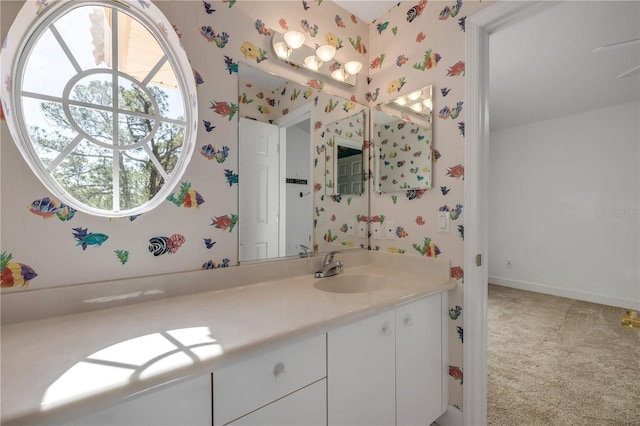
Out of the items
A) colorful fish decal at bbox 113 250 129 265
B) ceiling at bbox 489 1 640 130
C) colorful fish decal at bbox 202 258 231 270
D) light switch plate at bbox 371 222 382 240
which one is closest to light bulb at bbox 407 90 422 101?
ceiling at bbox 489 1 640 130

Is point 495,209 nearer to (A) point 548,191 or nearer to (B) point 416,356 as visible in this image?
(A) point 548,191

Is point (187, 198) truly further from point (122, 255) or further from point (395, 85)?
point (395, 85)

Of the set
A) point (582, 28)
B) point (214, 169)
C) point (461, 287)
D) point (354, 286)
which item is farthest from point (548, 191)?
point (214, 169)

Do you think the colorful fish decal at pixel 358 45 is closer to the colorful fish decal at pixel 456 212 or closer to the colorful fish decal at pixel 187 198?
the colorful fish decal at pixel 456 212

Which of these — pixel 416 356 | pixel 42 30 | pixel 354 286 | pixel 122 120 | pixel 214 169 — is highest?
pixel 42 30

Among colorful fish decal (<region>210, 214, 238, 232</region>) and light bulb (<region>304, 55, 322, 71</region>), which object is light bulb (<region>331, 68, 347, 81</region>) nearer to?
light bulb (<region>304, 55, 322, 71</region>)

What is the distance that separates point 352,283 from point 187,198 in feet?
3.27

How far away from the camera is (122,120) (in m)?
1.24

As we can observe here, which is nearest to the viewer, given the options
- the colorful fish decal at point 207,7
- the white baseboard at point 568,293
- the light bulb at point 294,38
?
the colorful fish decal at point 207,7

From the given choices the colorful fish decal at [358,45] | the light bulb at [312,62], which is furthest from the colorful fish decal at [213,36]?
the colorful fish decal at [358,45]

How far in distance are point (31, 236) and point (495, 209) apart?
5268 mm

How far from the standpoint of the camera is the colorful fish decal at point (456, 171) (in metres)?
1.44

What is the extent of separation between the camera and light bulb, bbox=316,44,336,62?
1649mm

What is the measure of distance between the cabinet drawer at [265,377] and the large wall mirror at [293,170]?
619 mm
